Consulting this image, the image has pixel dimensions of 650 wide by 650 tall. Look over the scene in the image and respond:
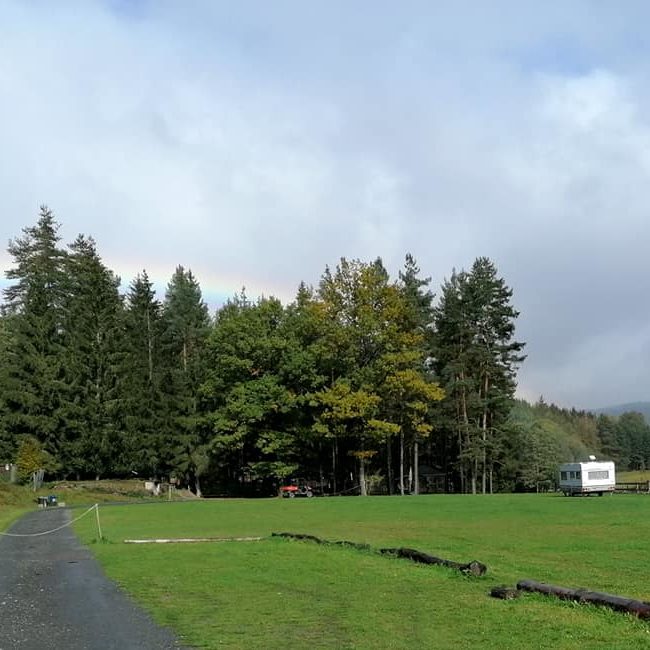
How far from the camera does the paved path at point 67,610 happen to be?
962cm

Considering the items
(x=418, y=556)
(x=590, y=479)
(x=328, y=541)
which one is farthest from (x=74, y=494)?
(x=418, y=556)

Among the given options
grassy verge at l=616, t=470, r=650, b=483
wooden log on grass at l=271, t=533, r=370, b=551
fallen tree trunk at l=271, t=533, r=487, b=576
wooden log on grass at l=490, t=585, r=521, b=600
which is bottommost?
grassy verge at l=616, t=470, r=650, b=483

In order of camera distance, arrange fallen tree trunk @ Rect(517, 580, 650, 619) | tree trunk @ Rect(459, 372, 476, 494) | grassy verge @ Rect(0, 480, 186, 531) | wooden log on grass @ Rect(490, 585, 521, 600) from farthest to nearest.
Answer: tree trunk @ Rect(459, 372, 476, 494) < grassy verge @ Rect(0, 480, 186, 531) < wooden log on grass @ Rect(490, 585, 521, 600) < fallen tree trunk @ Rect(517, 580, 650, 619)

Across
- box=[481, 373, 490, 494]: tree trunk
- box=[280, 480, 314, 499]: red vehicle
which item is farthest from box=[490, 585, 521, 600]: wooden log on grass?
box=[481, 373, 490, 494]: tree trunk

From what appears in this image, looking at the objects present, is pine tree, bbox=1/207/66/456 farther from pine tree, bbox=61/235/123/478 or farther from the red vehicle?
the red vehicle

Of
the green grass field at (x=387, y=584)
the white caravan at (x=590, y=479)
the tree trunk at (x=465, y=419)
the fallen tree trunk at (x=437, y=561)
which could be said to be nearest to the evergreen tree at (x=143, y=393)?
the tree trunk at (x=465, y=419)

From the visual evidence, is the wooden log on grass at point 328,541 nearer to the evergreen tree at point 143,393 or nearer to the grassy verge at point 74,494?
the grassy verge at point 74,494

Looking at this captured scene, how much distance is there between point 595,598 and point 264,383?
204 ft

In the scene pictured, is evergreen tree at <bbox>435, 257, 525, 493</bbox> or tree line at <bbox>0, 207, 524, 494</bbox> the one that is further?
evergreen tree at <bbox>435, 257, 525, 493</bbox>

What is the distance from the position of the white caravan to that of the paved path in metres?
51.7

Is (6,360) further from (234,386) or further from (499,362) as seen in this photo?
(499,362)

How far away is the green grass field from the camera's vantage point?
9.68 meters

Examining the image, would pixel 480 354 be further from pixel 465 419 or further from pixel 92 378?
pixel 92 378

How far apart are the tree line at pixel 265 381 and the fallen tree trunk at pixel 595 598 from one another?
176 ft
